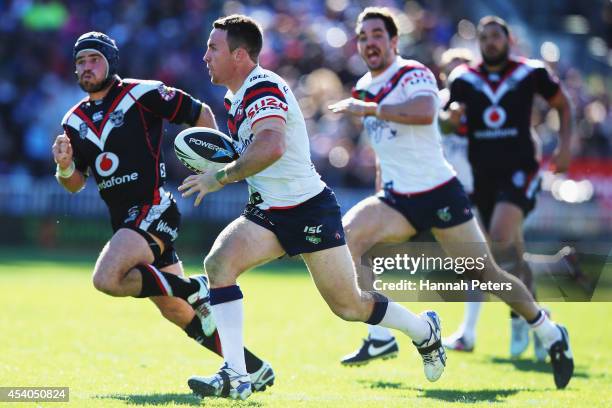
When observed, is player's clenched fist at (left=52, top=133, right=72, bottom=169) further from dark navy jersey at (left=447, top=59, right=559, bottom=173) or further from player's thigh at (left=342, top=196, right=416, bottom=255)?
dark navy jersey at (left=447, top=59, right=559, bottom=173)

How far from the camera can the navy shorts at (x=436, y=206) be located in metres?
8.25

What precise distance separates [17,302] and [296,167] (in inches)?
246

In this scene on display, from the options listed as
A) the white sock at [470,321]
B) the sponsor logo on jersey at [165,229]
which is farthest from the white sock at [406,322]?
the white sock at [470,321]

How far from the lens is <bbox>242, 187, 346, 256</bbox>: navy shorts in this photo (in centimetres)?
684

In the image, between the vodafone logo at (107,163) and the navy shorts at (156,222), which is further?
the vodafone logo at (107,163)

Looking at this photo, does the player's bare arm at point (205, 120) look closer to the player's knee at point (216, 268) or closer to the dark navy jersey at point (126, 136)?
the dark navy jersey at point (126, 136)

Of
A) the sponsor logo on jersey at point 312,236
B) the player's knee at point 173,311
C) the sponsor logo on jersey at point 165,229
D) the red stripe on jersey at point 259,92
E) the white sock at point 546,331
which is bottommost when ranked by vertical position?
the white sock at point 546,331

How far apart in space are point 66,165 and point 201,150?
1315mm

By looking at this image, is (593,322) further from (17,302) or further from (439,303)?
(17,302)

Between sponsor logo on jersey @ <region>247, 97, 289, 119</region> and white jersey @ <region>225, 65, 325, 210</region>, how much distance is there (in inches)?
1.5

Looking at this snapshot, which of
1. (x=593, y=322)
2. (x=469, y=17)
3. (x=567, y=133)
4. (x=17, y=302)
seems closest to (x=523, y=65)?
(x=567, y=133)

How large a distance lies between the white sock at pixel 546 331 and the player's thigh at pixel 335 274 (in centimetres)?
187

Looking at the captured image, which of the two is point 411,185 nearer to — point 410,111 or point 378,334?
point 410,111

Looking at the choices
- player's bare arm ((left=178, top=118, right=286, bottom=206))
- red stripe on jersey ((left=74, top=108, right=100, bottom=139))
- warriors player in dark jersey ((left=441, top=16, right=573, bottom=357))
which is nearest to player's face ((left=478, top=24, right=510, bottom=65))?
warriors player in dark jersey ((left=441, top=16, right=573, bottom=357))
